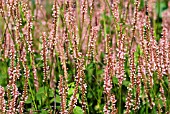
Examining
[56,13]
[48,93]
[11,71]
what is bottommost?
[48,93]

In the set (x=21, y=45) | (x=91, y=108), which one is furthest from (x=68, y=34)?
(x=91, y=108)

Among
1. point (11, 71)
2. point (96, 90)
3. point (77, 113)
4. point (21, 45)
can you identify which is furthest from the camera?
point (96, 90)

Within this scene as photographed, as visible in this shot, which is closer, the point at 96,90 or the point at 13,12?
the point at 13,12

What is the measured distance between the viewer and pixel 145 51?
2.51m

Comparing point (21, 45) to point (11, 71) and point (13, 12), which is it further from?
point (11, 71)

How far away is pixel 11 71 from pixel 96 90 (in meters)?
0.87

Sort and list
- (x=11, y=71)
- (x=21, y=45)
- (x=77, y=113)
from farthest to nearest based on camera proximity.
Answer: (x=21, y=45) < (x=77, y=113) < (x=11, y=71)

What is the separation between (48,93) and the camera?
8.26ft

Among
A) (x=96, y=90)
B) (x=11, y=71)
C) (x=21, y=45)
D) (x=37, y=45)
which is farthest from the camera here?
(x=37, y=45)

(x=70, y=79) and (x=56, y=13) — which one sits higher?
(x=56, y=13)

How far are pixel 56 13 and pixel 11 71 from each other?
14.7 inches

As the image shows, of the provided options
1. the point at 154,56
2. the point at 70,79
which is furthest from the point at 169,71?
the point at 70,79

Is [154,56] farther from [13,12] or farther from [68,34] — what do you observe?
[13,12]

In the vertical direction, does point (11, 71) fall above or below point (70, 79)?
above
